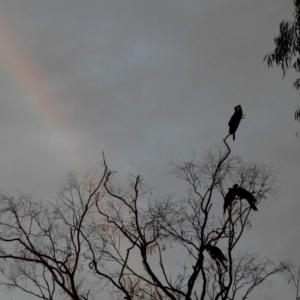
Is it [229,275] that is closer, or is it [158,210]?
[229,275]

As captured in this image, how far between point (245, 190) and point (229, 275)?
163 cm

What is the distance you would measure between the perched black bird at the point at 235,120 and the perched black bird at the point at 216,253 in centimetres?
222

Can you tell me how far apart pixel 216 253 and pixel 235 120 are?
2.62 metres

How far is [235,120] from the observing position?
11867 millimetres

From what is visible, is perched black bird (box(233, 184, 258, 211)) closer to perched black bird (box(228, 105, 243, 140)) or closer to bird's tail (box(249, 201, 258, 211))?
bird's tail (box(249, 201, 258, 211))

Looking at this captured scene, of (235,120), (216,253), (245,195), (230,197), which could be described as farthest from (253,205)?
(235,120)

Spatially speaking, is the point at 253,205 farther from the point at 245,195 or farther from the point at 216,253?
the point at 216,253

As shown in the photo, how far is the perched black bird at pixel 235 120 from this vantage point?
11734 millimetres

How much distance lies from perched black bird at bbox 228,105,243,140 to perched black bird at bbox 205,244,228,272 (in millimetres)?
2218

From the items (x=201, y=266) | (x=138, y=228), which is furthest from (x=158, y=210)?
(x=201, y=266)

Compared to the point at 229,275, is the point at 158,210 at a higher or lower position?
higher

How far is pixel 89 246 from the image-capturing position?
1250 centimetres

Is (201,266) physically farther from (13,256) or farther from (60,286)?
(13,256)

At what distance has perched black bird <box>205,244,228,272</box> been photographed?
11.5 meters
